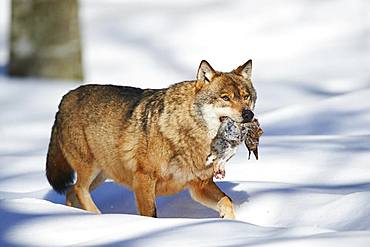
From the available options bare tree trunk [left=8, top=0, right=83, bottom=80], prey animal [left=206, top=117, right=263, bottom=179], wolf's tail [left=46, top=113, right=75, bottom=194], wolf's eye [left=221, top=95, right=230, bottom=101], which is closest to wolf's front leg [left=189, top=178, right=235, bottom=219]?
prey animal [left=206, top=117, right=263, bottom=179]

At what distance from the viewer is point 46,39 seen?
40.5ft

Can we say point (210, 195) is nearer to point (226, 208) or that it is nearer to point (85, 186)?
point (226, 208)

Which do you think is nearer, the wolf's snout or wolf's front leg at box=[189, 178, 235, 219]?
the wolf's snout

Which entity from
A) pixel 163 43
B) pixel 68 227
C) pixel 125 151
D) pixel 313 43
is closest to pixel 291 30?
pixel 313 43

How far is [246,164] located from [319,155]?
0.57 meters

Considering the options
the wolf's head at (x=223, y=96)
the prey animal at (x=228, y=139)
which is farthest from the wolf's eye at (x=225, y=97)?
the prey animal at (x=228, y=139)

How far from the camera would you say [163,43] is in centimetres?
1445

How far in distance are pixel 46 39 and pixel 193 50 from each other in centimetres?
274

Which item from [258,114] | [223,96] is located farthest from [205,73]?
[258,114]

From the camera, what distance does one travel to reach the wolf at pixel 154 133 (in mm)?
6098

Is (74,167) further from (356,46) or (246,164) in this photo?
(356,46)

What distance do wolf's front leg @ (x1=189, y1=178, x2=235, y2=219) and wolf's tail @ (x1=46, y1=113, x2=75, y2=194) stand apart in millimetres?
1071

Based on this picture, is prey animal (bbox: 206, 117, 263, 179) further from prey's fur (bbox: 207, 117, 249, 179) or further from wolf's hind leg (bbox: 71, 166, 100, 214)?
wolf's hind leg (bbox: 71, 166, 100, 214)

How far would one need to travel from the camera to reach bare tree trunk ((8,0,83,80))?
1231 centimetres
